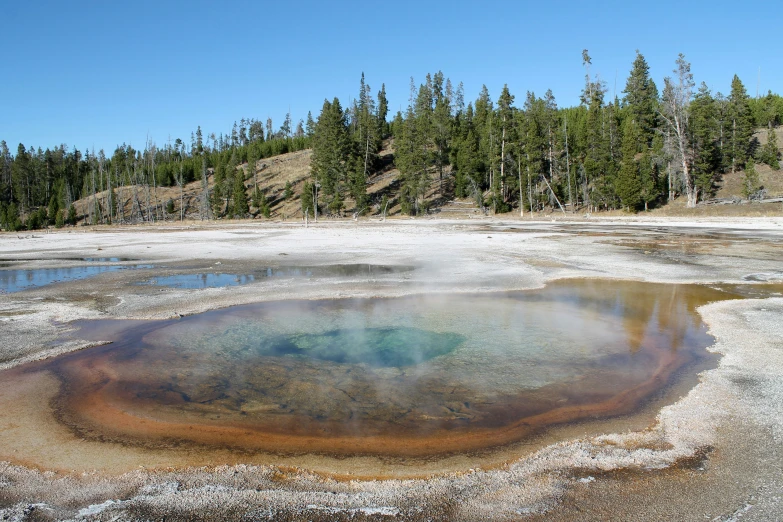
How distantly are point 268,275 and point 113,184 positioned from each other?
113m

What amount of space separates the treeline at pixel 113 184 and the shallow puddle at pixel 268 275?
5739 centimetres

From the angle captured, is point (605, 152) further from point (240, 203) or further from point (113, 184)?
point (113, 184)

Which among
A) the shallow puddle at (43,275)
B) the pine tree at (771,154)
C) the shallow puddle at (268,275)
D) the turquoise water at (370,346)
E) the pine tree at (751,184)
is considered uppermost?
the pine tree at (771,154)

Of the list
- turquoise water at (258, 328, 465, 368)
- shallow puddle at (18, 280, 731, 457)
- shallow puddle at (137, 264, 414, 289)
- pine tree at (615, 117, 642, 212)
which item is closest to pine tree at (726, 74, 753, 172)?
pine tree at (615, 117, 642, 212)

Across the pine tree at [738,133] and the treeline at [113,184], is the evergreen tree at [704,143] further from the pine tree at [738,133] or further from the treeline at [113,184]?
the treeline at [113,184]

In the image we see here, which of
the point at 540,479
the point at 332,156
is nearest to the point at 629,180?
the point at 332,156

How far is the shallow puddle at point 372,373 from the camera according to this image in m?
5.29

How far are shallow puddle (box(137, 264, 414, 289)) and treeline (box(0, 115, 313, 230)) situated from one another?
57.4 metres

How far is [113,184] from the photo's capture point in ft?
369

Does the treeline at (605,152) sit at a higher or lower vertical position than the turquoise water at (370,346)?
higher

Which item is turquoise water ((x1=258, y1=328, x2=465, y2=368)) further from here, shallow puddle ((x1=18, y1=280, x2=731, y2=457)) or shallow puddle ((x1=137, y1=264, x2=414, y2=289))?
shallow puddle ((x1=137, y1=264, x2=414, y2=289))

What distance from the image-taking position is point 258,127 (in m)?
146

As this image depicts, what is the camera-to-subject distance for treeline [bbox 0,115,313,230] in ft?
267

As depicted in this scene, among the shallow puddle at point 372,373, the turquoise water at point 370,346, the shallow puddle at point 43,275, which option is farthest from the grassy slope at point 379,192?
the shallow puddle at point 43,275
